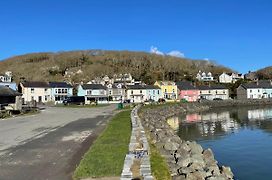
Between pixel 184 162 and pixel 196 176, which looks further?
pixel 184 162

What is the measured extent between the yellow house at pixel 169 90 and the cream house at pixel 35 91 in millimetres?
35970

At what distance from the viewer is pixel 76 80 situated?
18375 centimetres

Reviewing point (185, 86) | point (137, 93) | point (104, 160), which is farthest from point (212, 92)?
point (104, 160)

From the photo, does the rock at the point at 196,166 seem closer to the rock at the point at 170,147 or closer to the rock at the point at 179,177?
the rock at the point at 179,177

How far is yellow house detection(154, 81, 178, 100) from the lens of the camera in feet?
390

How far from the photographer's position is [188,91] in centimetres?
12231

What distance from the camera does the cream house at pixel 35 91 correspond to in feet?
339

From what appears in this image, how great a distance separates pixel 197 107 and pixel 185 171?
81.2 meters

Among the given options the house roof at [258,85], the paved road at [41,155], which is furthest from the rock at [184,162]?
the house roof at [258,85]

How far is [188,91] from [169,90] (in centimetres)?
715

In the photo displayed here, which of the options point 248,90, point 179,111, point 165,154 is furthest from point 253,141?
point 248,90

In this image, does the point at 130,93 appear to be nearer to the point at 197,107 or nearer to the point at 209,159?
the point at 197,107

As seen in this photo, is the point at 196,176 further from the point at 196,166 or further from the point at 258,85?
the point at 258,85

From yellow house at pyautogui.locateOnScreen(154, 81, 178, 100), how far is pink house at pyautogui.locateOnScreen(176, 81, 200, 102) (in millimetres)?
1864
